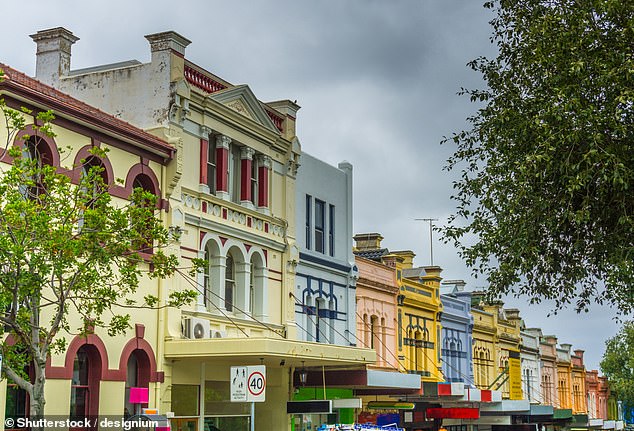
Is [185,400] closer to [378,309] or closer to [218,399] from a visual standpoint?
[218,399]

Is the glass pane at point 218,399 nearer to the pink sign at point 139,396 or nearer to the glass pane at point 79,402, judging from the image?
the pink sign at point 139,396

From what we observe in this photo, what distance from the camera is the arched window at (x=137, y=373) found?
24.0m

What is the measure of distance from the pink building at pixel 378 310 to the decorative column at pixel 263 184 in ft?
25.4

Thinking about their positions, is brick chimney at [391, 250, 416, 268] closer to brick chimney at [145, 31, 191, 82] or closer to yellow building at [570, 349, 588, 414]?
brick chimney at [145, 31, 191, 82]

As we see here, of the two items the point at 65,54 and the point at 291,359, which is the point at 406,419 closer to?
the point at 291,359

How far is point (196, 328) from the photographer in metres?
25.4

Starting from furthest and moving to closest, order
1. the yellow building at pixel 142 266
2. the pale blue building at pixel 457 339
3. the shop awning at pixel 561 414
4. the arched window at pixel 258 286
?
the shop awning at pixel 561 414
the pale blue building at pixel 457 339
the arched window at pixel 258 286
the yellow building at pixel 142 266

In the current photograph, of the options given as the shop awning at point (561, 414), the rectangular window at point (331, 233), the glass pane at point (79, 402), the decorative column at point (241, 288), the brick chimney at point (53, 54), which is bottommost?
the shop awning at point (561, 414)

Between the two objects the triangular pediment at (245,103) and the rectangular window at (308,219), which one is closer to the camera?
the triangular pediment at (245,103)

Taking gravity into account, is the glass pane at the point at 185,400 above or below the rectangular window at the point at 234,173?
below

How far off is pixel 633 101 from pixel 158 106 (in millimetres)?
12465

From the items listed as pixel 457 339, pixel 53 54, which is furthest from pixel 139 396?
pixel 457 339

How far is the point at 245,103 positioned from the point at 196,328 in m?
7.19
